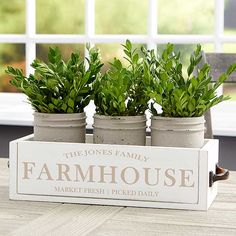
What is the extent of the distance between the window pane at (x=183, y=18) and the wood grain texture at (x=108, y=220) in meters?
11.5

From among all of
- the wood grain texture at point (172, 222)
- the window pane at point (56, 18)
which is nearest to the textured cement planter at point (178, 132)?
the wood grain texture at point (172, 222)

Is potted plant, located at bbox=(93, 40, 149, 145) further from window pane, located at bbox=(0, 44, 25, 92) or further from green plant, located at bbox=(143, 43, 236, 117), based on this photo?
window pane, located at bbox=(0, 44, 25, 92)

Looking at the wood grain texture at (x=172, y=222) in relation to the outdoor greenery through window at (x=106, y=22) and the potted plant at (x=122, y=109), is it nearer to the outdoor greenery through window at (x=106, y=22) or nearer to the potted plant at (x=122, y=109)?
the potted plant at (x=122, y=109)

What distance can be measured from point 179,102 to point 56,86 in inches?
10.4

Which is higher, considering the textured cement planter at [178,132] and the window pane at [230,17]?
the window pane at [230,17]

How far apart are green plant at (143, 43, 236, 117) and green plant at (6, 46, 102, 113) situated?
15 centimetres

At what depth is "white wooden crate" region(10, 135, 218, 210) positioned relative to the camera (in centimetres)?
148

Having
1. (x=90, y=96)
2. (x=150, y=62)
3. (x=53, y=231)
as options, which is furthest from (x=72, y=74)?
(x=53, y=231)

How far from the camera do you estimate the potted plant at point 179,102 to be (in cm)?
150

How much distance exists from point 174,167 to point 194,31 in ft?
38.3

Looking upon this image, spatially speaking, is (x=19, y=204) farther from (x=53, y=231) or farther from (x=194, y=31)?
(x=194, y=31)

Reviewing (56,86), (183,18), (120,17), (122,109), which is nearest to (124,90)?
(122,109)

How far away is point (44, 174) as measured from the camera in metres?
1.54

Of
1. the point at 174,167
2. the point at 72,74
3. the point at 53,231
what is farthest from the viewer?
the point at 72,74
